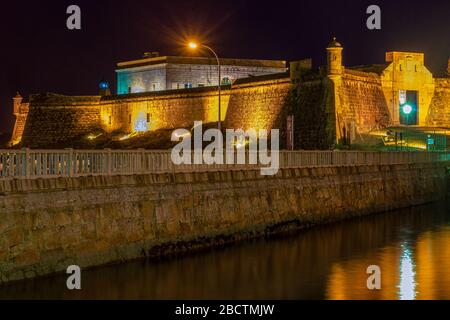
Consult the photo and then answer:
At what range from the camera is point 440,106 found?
3120 inches

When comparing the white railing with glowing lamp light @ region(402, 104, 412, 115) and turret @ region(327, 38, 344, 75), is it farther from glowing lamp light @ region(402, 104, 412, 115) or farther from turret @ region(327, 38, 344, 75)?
glowing lamp light @ region(402, 104, 412, 115)

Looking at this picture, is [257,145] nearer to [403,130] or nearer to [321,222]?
[403,130]

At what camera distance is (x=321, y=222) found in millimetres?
40344

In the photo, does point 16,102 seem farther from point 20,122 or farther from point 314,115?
point 314,115

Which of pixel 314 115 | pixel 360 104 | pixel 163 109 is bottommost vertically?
pixel 314 115

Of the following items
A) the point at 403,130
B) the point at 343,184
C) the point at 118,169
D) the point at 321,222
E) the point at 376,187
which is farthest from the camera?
the point at 403,130

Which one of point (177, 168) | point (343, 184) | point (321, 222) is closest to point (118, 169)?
point (177, 168)

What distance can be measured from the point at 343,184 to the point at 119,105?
55.1 m

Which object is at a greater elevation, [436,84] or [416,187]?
[436,84]

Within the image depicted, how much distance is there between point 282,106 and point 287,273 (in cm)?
4518

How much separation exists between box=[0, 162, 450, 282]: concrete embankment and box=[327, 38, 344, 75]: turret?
21.9 m

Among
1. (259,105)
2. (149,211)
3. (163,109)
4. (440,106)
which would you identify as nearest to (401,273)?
(149,211)

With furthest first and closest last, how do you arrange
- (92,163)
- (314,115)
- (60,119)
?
(60,119) < (314,115) < (92,163)
